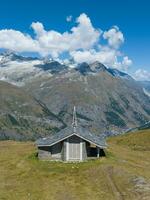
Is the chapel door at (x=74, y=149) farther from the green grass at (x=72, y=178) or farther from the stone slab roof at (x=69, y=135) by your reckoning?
the green grass at (x=72, y=178)

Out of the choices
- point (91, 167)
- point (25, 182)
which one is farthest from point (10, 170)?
point (91, 167)

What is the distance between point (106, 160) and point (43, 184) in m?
17.6

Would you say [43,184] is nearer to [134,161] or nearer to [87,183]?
[87,183]

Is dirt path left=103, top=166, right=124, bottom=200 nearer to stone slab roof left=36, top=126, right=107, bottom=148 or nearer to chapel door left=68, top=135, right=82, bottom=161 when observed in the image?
chapel door left=68, top=135, right=82, bottom=161

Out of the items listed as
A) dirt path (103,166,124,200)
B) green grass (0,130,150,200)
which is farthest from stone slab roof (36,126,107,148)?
dirt path (103,166,124,200)

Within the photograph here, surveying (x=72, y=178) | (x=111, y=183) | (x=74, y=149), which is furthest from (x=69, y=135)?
(x=111, y=183)

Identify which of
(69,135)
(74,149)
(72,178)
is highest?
Answer: (69,135)

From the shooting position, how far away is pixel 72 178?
65500 millimetres

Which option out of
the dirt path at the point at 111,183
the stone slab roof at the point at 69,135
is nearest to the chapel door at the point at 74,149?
the stone slab roof at the point at 69,135

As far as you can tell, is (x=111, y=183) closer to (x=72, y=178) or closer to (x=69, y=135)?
(x=72, y=178)

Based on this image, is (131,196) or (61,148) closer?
(131,196)

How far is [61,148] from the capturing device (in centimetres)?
7825

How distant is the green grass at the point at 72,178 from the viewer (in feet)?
185

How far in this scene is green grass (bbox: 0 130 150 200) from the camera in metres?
56.3
